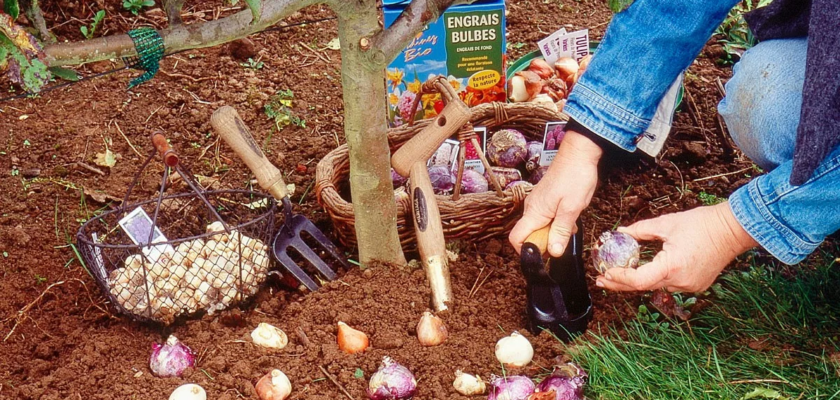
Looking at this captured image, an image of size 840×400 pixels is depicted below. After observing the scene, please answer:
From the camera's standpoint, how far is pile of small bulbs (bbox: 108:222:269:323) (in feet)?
6.44

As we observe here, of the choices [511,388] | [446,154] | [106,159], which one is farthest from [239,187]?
[511,388]

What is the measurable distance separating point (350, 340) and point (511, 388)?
41 cm

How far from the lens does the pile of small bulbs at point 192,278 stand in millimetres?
1963

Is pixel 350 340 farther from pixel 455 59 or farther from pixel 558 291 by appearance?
pixel 455 59

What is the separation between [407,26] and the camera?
68.2 inches

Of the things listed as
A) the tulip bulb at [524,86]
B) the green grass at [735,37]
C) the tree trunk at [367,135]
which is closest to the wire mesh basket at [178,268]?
the tree trunk at [367,135]

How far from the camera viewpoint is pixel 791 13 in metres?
1.86

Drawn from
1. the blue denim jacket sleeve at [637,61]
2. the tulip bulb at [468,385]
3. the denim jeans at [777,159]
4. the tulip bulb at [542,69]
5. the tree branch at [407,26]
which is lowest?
the tulip bulb at [468,385]

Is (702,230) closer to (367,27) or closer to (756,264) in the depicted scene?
(756,264)

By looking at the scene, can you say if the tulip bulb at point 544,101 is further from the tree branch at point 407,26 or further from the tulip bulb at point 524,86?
the tree branch at point 407,26

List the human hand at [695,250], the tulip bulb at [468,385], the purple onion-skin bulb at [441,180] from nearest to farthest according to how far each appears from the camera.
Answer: the human hand at [695,250] → the tulip bulb at [468,385] → the purple onion-skin bulb at [441,180]

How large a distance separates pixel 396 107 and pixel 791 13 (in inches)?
53.0

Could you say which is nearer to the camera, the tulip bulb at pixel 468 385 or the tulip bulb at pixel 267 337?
the tulip bulb at pixel 468 385

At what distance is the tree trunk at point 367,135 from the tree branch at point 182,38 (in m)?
0.16
